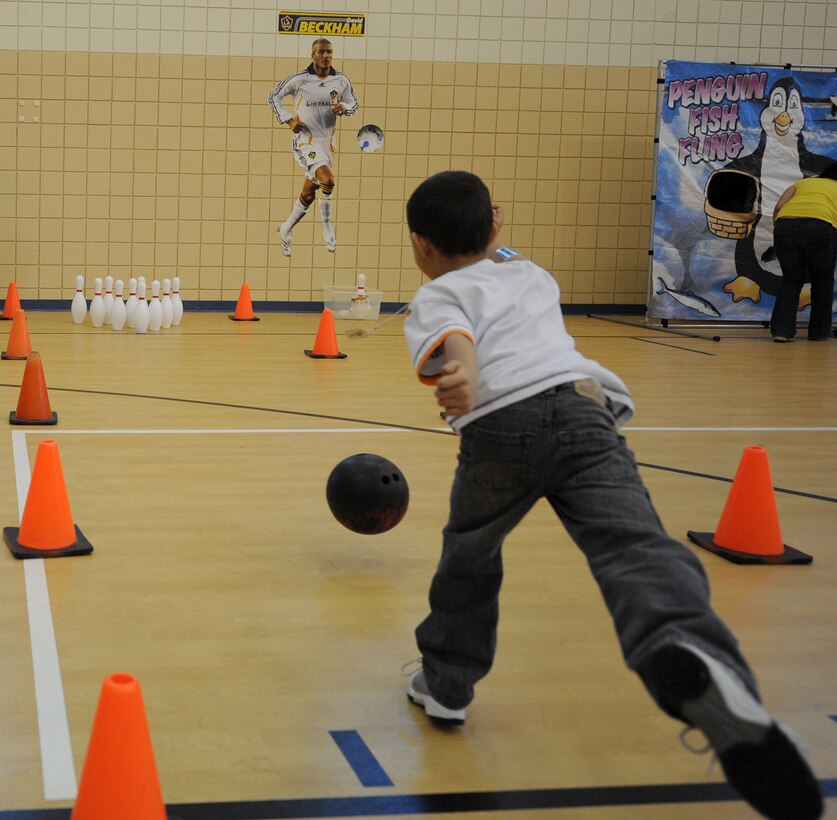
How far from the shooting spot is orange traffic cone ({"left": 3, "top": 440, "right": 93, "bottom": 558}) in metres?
3.64

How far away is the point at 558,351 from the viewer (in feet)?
7.48

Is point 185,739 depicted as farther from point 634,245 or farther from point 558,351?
point 634,245

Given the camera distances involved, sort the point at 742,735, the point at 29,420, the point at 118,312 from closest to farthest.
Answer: the point at 742,735, the point at 29,420, the point at 118,312

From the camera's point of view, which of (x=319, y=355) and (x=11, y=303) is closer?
(x=319, y=355)

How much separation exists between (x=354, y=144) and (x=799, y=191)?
4.08m

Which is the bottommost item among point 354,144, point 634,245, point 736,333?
point 736,333

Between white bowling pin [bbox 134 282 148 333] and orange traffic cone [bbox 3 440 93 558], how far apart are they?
18.5ft

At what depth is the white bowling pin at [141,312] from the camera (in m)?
9.17

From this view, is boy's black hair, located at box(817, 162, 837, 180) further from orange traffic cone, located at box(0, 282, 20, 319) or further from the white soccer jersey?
orange traffic cone, located at box(0, 282, 20, 319)

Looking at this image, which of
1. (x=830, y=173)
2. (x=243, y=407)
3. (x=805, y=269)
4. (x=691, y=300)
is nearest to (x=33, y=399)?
(x=243, y=407)

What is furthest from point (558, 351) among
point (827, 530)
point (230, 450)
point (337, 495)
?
point (230, 450)

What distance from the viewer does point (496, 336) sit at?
226cm

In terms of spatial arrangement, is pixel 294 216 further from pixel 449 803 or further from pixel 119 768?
pixel 119 768

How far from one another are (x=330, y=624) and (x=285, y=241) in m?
8.37
